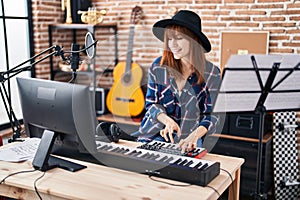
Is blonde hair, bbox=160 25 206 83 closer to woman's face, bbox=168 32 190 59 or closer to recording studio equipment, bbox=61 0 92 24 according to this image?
woman's face, bbox=168 32 190 59

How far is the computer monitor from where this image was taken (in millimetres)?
1558

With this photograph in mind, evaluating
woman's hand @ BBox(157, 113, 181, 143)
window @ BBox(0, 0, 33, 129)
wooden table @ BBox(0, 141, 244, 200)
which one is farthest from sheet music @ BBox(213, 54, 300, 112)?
window @ BBox(0, 0, 33, 129)

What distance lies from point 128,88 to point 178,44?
167 centimetres

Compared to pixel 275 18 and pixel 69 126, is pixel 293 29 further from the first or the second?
pixel 69 126

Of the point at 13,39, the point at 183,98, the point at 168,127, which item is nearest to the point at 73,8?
the point at 13,39

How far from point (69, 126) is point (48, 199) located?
0.32m

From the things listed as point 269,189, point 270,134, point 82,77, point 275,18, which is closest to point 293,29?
point 275,18

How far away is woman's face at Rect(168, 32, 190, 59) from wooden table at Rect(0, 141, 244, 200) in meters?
0.67

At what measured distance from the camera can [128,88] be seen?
3609 mm

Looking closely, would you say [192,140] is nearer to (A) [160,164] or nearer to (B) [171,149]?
(B) [171,149]

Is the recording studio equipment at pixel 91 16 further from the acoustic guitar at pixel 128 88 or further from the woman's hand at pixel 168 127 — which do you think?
the woman's hand at pixel 168 127

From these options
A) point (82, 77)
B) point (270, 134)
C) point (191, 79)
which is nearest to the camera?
point (191, 79)

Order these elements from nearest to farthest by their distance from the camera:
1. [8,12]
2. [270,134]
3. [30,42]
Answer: [270,134] < [8,12] < [30,42]

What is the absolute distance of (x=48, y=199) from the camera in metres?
1.53
